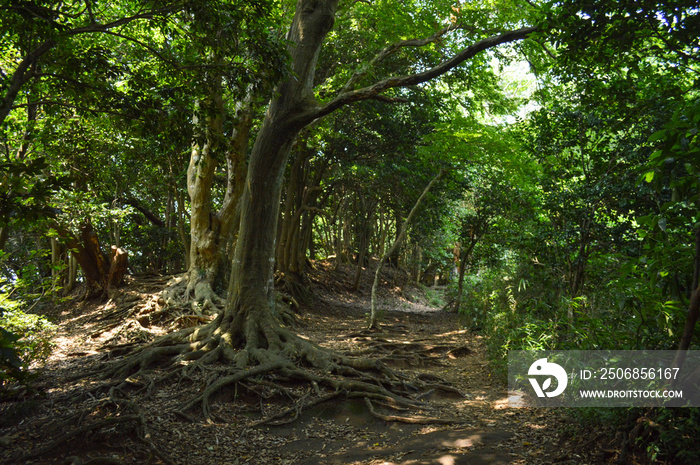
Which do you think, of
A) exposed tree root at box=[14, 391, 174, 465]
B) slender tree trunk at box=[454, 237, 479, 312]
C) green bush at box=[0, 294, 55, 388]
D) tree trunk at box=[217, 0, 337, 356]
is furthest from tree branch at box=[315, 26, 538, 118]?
slender tree trunk at box=[454, 237, 479, 312]

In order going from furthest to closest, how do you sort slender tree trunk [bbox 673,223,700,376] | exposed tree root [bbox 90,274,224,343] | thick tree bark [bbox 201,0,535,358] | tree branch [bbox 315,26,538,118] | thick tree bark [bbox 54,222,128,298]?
thick tree bark [bbox 54,222,128,298]
exposed tree root [bbox 90,274,224,343]
thick tree bark [bbox 201,0,535,358]
tree branch [bbox 315,26,538,118]
slender tree trunk [bbox 673,223,700,376]

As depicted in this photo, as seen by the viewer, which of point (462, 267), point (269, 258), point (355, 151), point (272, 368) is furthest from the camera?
point (462, 267)

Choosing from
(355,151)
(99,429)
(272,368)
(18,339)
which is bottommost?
(99,429)

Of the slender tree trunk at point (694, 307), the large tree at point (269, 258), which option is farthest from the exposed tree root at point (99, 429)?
the slender tree trunk at point (694, 307)

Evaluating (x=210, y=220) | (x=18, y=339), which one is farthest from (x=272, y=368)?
(x=210, y=220)

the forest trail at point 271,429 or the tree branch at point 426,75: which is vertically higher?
the tree branch at point 426,75

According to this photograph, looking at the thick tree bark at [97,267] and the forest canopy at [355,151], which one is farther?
the thick tree bark at [97,267]

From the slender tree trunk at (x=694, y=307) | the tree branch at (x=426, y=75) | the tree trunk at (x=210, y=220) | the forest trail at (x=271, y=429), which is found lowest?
the forest trail at (x=271, y=429)

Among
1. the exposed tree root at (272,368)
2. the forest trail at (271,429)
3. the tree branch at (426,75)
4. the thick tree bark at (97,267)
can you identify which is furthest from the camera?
the thick tree bark at (97,267)

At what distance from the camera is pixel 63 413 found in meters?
5.48

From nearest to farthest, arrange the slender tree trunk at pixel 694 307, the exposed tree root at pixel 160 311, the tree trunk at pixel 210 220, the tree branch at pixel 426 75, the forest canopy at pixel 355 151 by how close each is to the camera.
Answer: the slender tree trunk at pixel 694 307
the forest canopy at pixel 355 151
the tree branch at pixel 426 75
the exposed tree root at pixel 160 311
the tree trunk at pixel 210 220

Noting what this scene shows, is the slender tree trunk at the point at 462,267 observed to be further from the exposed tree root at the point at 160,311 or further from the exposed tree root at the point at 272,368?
the exposed tree root at the point at 272,368

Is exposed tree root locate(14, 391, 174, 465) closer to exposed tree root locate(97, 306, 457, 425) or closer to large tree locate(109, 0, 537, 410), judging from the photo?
exposed tree root locate(97, 306, 457, 425)

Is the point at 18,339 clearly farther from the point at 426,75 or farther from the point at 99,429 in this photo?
the point at 426,75
